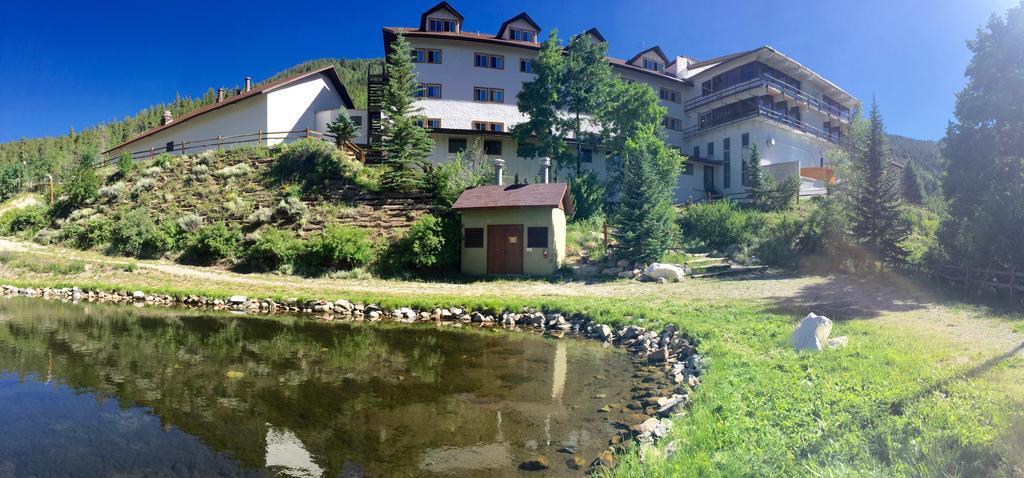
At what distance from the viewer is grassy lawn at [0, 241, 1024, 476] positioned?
4543 mm

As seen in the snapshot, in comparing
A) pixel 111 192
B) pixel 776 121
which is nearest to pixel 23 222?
pixel 111 192

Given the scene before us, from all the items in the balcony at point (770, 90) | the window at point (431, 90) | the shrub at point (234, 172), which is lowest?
the shrub at point (234, 172)

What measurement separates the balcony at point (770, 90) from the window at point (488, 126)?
21.3 m

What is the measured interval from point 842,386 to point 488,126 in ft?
120

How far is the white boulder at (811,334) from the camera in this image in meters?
8.88

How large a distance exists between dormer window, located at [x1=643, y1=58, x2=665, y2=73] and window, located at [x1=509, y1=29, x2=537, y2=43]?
1296cm

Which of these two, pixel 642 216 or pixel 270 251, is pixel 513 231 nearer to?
pixel 642 216

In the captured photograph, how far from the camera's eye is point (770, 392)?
21.5 ft

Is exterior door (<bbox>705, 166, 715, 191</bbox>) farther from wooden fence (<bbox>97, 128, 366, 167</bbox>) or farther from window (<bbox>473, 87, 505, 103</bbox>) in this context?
wooden fence (<bbox>97, 128, 366, 167</bbox>)

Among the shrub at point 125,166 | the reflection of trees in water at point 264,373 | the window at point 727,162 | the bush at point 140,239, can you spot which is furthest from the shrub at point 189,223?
the window at point 727,162

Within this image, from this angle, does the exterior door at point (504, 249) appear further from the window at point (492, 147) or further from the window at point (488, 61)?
the window at point (488, 61)

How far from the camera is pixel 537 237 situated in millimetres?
24047

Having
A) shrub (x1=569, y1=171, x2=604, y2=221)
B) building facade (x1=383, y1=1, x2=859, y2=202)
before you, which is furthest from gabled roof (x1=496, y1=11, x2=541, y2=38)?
shrub (x1=569, y1=171, x2=604, y2=221)

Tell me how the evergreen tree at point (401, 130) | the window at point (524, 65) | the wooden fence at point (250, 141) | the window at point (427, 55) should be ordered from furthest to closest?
1. the window at point (524, 65)
2. the window at point (427, 55)
3. the wooden fence at point (250, 141)
4. the evergreen tree at point (401, 130)
